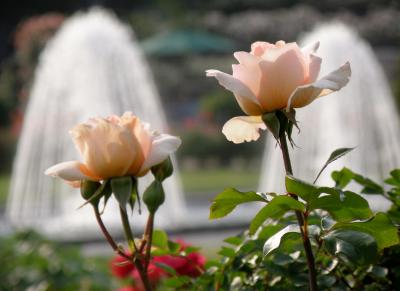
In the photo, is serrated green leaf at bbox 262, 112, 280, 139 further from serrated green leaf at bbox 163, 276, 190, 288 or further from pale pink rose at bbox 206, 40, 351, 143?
serrated green leaf at bbox 163, 276, 190, 288

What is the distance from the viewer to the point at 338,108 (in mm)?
6703

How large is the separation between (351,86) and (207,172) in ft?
17.5

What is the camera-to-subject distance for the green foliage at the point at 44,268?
154 cm

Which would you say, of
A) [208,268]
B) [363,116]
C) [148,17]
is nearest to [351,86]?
[363,116]

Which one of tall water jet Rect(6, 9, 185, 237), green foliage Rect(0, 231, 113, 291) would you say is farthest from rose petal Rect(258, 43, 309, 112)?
tall water jet Rect(6, 9, 185, 237)

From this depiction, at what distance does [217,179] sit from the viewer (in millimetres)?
11023

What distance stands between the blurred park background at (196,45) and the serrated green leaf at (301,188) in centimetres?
980

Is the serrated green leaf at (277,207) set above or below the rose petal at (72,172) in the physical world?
below

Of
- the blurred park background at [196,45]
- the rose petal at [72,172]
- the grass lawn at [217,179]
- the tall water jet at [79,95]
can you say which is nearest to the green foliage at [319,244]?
the rose petal at [72,172]

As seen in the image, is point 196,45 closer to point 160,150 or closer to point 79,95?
point 79,95

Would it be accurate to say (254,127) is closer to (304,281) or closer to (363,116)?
(304,281)

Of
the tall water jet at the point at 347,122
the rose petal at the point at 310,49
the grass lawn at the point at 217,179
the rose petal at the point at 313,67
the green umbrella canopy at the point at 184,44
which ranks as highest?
the green umbrella canopy at the point at 184,44

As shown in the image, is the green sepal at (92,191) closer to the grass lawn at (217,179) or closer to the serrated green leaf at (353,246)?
the serrated green leaf at (353,246)

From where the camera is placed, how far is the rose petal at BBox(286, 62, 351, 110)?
557 millimetres
